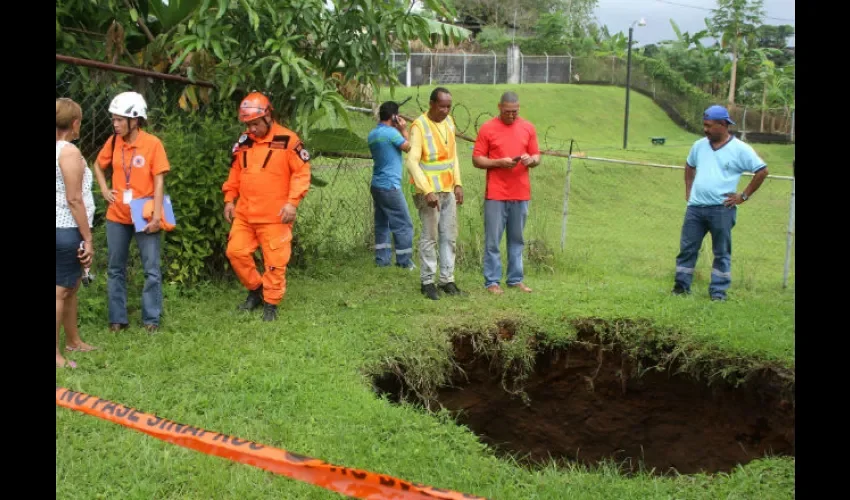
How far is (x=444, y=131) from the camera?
7789 millimetres

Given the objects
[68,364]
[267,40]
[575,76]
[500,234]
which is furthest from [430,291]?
[575,76]

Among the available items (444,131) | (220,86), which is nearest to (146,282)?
(220,86)

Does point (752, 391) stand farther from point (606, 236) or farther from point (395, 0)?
point (606, 236)

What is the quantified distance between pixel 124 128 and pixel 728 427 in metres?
5.43

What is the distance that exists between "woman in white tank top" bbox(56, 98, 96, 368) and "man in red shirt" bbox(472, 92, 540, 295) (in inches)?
148

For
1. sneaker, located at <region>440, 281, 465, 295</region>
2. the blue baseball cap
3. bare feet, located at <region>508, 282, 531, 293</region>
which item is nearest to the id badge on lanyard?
sneaker, located at <region>440, 281, 465, 295</region>

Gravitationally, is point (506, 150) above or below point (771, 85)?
below

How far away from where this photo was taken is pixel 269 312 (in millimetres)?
6973

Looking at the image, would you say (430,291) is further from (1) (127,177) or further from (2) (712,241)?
(1) (127,177)

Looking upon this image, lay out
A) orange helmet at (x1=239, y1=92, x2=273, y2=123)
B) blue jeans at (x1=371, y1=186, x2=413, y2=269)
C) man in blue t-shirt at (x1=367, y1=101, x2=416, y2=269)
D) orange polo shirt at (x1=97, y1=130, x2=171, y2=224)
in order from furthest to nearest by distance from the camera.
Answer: blue jeans at (x1=371, y1=186, x2=413, y2=269)
man in blue t-shirt at (x1=367, y1=101, x2=416, y2=269)
orange helmet at (x1=239, y1=92, x2=273, y2=123)
orange polo shirt at (x1=97, y1=130, x2=171, y2=224)

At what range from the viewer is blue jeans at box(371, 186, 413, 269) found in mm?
9156

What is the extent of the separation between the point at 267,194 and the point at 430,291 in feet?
6.50

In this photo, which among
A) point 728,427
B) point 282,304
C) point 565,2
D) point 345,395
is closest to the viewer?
point 345,395

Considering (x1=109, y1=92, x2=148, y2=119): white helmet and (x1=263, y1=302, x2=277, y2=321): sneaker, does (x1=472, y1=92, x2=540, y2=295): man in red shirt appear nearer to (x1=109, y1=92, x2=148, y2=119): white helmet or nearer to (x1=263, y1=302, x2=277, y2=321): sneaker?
(x1=263, y1=302, x2=277, y2=321): sneaker
